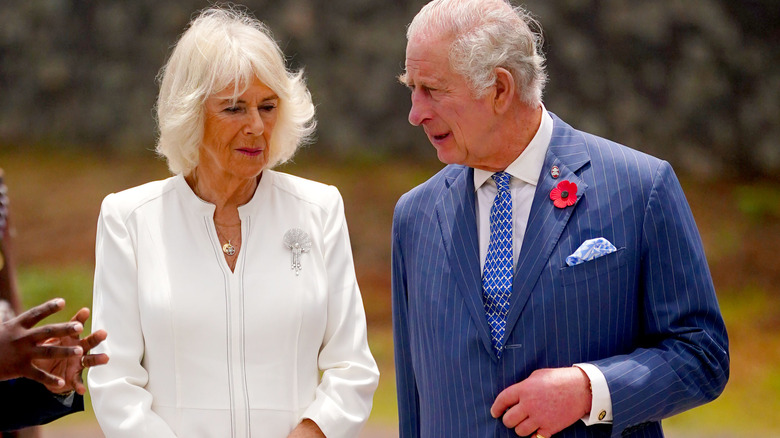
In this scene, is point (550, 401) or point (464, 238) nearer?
point (550, 401)

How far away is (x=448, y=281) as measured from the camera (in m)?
2.39

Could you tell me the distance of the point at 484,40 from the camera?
2.35 metres

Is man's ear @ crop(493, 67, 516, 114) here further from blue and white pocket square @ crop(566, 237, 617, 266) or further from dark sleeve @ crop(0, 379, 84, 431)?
dark sleeve @ crop(0, 379, 84, 431)

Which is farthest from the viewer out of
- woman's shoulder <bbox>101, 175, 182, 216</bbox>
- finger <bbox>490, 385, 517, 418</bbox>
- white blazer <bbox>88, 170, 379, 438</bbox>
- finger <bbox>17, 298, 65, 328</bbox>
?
woman's shoulder <bbox>101, 175, 182, 216</bbox>

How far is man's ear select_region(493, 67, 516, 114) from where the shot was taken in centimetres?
239

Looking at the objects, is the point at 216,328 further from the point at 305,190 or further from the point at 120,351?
the point at 305,190

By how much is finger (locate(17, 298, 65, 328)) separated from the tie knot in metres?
1.01

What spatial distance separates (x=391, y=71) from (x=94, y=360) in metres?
5.61

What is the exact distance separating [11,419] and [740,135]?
6194 mm

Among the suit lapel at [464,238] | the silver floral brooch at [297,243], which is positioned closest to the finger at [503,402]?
the suit lapel at [464,238]

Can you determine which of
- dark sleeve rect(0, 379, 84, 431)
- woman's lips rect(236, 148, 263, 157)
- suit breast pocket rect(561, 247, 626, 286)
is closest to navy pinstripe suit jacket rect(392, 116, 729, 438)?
suit breast pocket rect(561, 247, 626, 286)

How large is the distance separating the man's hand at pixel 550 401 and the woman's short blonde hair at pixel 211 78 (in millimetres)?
934

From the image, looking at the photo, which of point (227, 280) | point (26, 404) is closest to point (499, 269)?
point (227, 280)

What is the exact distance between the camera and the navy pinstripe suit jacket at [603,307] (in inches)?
87.1
